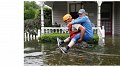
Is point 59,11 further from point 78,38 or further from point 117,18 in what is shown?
point 78,38

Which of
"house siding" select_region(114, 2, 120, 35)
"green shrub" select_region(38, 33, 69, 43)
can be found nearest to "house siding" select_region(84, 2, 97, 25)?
"house siding" select_region(114, 2, 120, 35)

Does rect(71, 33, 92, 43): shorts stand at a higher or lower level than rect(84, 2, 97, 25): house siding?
lower

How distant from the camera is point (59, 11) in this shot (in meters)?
23.5

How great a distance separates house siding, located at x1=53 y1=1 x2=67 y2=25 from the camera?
23312 millimetres

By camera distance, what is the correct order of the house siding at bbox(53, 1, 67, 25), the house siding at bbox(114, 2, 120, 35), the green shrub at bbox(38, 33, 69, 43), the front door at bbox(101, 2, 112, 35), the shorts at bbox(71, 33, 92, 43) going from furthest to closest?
the house siding at bbox(53, 1, 67, 25) → the front door at bbox(101, 2, 112, 35) → the house siding at bbox(114, 2, 120, 35) → the green shrub at bbox(38, 33, 69, 43) → the shorts at bbox(71, 33, 92, 43)

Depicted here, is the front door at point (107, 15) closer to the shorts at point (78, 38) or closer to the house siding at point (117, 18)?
the house siding at point (117, 18)

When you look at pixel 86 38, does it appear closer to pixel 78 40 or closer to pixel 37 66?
pixel 78 40

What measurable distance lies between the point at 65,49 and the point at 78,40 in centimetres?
57

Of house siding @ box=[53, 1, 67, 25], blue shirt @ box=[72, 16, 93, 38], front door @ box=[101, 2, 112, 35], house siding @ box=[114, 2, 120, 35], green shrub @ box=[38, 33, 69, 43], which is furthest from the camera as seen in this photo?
house siding @ box=[53, 1, 67, 25]

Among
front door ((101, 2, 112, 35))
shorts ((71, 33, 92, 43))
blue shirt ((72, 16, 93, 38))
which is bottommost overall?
shorts ((71, 33, 92, 43))

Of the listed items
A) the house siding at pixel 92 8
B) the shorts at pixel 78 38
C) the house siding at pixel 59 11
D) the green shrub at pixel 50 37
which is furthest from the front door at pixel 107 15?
the shorts at pixel 78 38

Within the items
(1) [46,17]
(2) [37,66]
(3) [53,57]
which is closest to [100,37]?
(3) [53,57]

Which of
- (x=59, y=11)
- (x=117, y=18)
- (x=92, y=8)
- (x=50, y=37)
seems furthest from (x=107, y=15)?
(x=50, y=37)

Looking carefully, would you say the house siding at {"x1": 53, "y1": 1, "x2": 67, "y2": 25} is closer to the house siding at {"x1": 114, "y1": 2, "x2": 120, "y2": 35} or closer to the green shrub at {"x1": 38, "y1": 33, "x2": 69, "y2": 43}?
the house siding at {"x1": 114, "y1": 2, "x2": 120, "y2": 35}
